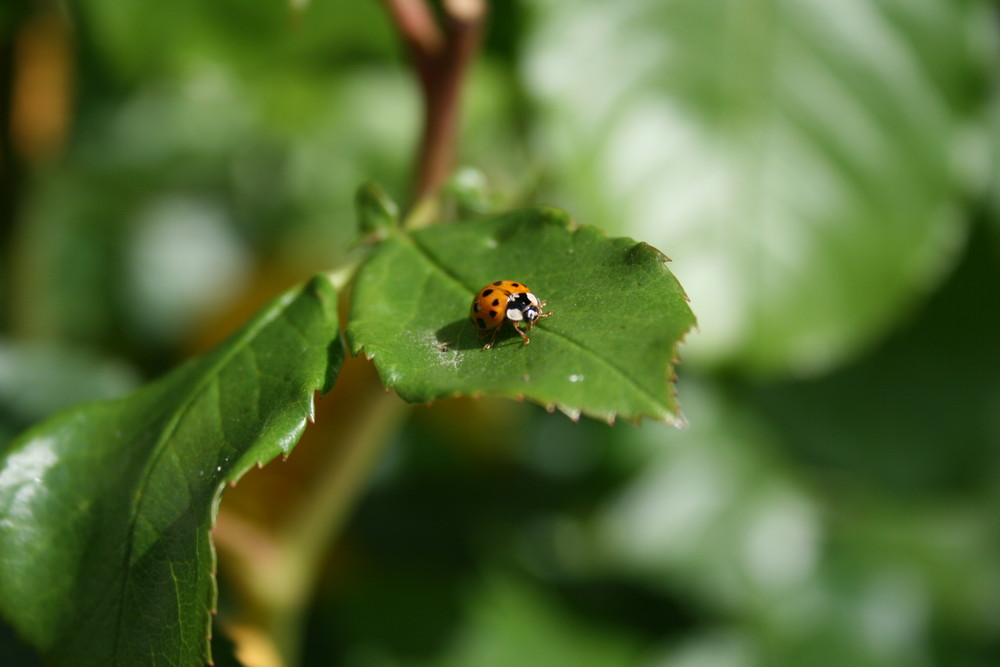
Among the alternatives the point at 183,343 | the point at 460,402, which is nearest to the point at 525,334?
the point at 460,402

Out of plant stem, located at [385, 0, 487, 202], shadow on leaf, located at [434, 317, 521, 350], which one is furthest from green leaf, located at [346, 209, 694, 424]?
plant stem, located at [385, 0, 487, 202]

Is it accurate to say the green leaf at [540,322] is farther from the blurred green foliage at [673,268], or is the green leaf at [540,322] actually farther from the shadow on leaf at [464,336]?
the blurred green foliage at [673,268]

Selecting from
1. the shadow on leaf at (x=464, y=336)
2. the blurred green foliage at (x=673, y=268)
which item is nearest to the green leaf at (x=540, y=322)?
the shadow on leaf at (x=464, y=336)

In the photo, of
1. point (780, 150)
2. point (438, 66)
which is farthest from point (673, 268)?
point (438, 66)

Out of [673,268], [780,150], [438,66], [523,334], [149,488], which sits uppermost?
[780,150]

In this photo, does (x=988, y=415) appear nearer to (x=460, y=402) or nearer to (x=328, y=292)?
(x=460, y=402)

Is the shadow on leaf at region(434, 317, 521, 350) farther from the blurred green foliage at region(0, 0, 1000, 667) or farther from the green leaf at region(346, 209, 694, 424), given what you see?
the blurred green foliage at region(0, 0, 1000, 667)

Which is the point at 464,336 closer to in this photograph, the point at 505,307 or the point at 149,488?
the point at 505,307
